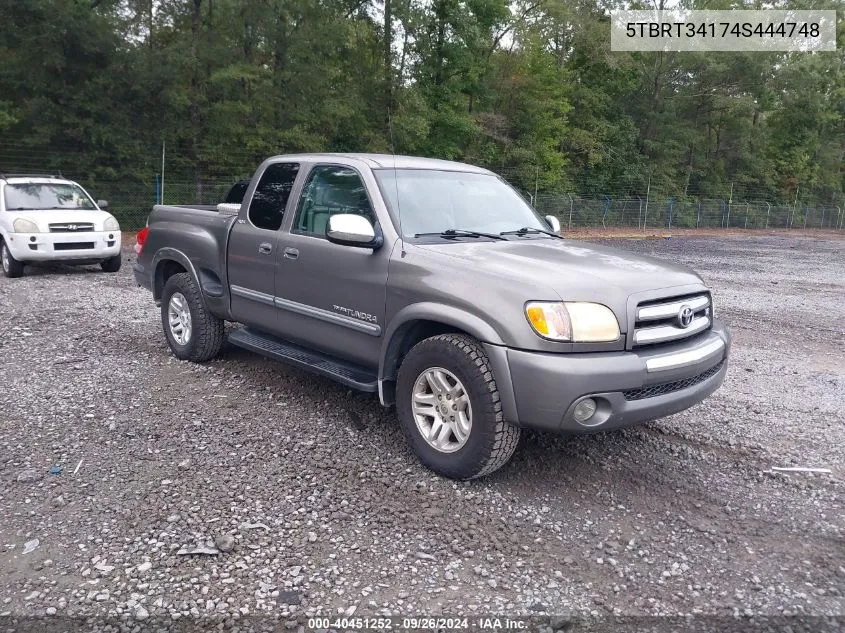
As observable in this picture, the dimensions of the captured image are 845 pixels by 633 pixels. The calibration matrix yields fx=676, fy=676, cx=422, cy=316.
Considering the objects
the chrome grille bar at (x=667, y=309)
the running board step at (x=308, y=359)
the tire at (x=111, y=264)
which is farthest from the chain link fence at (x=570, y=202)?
the chrome grille bar at (x=667, y=309)

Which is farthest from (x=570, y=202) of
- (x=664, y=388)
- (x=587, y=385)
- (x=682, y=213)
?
(x=587, y=385)

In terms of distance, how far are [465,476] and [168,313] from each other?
147 inches

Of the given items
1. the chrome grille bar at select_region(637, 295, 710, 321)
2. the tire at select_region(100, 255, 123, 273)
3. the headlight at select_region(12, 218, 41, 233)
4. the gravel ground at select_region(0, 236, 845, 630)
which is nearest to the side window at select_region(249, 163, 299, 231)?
the gravel ground at select_region(0, 236, 845, 630)

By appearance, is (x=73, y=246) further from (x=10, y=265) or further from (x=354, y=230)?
(x=354, y=230)

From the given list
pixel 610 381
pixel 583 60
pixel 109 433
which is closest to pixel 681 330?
pixel 610 381

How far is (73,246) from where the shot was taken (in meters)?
11.4

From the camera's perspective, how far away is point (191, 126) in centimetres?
2223

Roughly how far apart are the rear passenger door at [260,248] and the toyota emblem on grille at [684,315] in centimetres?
287

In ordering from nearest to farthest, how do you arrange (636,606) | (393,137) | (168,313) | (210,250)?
(636,606) → (210,250) → (168,313) → (393,137)

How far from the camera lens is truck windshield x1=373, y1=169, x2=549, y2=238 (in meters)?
4.53

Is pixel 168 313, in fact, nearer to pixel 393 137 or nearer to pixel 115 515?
pixel 115 515

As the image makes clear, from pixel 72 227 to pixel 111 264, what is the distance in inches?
46.7

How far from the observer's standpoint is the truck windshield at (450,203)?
4.53 meters

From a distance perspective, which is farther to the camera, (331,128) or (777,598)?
(331,128)
